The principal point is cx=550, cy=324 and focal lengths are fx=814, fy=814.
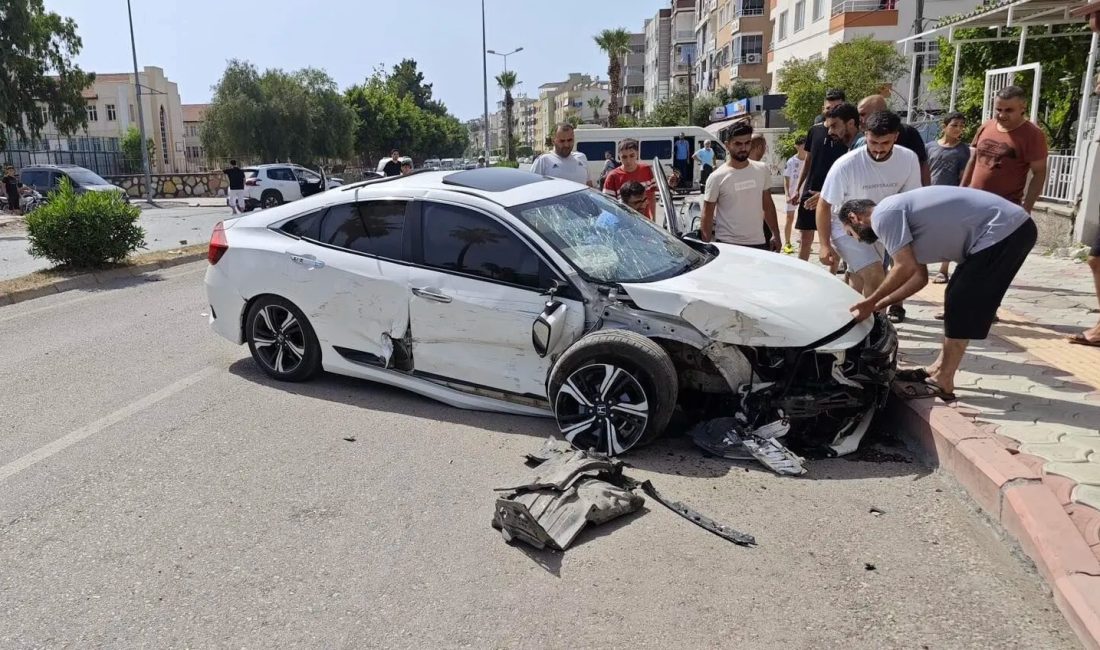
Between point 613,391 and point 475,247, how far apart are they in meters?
1.31

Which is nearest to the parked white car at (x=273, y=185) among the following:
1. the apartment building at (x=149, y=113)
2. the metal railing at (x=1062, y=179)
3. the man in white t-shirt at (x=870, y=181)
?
the metal railing at (x=1062, y=179)

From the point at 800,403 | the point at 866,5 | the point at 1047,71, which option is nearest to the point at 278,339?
the point at 800,403

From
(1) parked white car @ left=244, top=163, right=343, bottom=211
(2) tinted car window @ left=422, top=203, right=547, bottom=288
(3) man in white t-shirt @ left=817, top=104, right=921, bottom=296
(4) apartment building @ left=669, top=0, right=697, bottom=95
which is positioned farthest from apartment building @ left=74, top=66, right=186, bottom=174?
(3) man in white t-shirt @ left=817, top=104, right=921, bottom=296

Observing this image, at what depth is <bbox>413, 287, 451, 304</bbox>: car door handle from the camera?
496cm

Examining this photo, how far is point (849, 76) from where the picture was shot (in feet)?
93.7

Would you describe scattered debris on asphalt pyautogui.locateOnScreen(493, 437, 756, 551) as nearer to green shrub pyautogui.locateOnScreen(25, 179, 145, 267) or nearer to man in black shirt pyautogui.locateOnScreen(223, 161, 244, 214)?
green shrub pyautogui.locateOnScreen(25, 179, 145, 267)

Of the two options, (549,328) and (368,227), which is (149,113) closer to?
(368,227)

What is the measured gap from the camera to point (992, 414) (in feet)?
15.2

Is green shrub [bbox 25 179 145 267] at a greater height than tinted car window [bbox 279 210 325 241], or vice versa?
tinted car window [bbox 279 210 325 241]

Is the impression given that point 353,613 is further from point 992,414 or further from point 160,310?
point 160,310

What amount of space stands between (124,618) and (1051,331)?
264 inches

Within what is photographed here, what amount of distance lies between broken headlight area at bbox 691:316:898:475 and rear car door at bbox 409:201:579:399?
44.6 inches

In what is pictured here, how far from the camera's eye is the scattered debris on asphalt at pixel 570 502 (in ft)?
11.3

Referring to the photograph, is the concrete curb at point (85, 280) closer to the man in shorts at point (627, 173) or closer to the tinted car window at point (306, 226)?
the tinted car window at point (306, 226)
